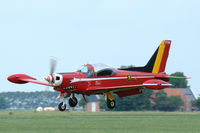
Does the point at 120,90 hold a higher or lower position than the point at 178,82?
lower

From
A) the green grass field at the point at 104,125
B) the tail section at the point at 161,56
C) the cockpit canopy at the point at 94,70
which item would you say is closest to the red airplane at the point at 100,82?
the cockpit canopy at the point at 94,70

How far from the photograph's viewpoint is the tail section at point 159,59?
41.1 meters

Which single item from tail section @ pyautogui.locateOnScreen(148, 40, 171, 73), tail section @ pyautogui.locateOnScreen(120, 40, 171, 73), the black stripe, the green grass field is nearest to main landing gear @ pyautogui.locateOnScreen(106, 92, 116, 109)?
the black stripe

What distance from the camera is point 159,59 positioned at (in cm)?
4184

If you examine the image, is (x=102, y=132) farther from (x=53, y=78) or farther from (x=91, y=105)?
(x=91, y=105)

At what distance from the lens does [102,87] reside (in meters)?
37.0

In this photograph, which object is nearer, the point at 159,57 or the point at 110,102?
the point at 110,102

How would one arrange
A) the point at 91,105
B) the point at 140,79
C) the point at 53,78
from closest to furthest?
the point at 53,78, the point at 140,79, the point at 91,105

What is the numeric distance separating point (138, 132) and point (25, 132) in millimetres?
10432

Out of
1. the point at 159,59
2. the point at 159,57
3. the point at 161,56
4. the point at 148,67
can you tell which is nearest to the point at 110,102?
the point at 148,67

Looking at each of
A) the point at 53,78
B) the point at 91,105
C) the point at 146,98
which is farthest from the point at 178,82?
the point at 53,78

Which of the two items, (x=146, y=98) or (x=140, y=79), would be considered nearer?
(x=140, y=79)

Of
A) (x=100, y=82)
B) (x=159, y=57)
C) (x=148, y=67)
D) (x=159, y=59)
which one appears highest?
(x=159, y=57)

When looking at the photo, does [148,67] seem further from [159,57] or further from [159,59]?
[159,57]
